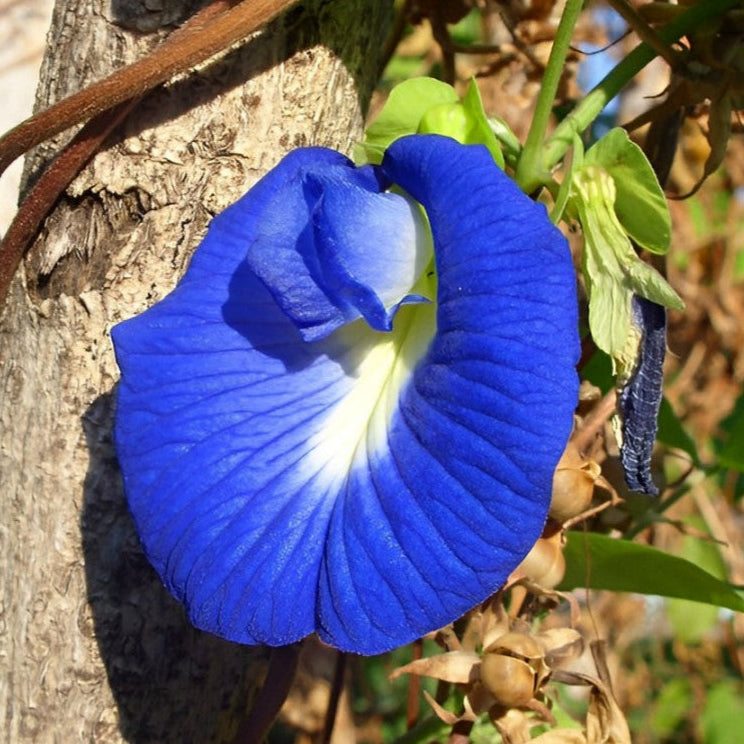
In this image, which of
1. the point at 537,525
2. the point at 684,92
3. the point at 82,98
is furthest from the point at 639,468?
the point at 82,98

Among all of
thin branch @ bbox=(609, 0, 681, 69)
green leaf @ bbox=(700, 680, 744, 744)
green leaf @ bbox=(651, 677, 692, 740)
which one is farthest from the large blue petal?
green leaf @ bbox=(651, 677, 692, 740)

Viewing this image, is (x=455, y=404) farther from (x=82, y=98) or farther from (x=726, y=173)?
(x=726, y=173)

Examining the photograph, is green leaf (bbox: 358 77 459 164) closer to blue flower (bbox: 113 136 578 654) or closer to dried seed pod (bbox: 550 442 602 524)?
blue flower (bbox: 113 136 578 654)

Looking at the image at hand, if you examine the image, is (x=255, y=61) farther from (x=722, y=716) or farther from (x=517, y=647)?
(x=722, y=716)

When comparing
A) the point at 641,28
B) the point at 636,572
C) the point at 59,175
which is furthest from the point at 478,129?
the point at 636,572

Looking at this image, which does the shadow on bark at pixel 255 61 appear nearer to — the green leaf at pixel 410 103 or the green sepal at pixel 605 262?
the green leaf at pixel 410 103

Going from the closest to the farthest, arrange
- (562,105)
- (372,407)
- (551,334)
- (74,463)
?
1. (551,334)
2. (372,407)
3. (74,463)
4. (562,105)

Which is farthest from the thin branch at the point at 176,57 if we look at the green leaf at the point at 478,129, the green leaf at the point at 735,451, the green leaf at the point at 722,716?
the green leaf at the point at 722,716
